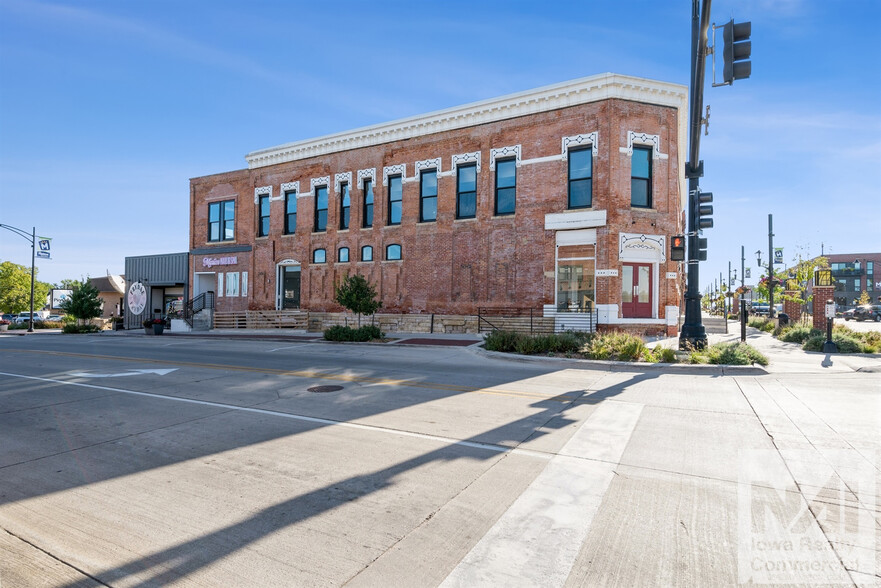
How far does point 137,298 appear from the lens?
33.9 metres

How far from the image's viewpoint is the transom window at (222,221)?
33.4 meters

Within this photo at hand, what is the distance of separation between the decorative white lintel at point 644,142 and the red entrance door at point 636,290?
189 inches

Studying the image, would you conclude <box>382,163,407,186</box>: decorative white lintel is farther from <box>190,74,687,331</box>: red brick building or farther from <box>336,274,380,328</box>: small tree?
<box>336,274,380,328</box>: small tree

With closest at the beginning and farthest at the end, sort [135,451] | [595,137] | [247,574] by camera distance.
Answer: [247,574], [135,451], [595,137]

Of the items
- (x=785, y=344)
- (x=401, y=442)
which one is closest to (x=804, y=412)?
(x=401, y=442)

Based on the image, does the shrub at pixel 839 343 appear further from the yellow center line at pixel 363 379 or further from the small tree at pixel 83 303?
the small tree at pixel 83 303

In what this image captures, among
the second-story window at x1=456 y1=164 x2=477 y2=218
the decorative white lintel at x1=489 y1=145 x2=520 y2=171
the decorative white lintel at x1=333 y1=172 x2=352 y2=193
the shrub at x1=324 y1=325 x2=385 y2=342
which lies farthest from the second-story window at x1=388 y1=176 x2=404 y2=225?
the shrub at x1=324 y1=325 x2=385 y2=342

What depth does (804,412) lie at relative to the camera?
721 centimetres

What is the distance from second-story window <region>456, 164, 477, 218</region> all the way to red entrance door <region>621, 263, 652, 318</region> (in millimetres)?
7997

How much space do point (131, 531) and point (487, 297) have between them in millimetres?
20687

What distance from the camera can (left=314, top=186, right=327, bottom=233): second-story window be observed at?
97.8ft

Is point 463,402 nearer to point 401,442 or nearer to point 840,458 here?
point 401,442

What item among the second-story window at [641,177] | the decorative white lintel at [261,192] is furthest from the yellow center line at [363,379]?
the decorative white lintel at [261,192]

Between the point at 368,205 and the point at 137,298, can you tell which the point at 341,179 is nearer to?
the point at 368,205
